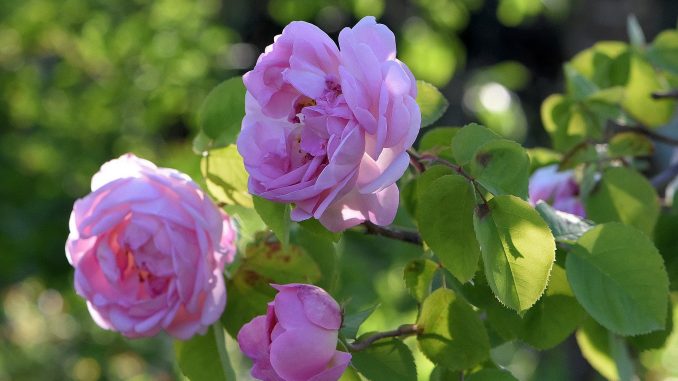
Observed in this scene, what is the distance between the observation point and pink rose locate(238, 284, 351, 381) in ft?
1.62

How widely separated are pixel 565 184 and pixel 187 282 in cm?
34

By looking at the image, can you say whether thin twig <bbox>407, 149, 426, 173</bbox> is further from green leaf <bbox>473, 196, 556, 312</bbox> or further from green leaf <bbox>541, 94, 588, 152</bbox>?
green leaf <bbox>541, 94, 588, 152</bbox>

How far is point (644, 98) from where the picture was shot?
870 millimetres

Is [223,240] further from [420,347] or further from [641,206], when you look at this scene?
[641,206]

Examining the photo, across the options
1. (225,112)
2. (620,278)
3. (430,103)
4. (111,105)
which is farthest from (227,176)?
(111,105)

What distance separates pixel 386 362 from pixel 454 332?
5 centimetres

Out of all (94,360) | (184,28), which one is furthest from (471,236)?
(94,360)

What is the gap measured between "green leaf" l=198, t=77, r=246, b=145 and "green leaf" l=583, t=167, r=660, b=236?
28 cm

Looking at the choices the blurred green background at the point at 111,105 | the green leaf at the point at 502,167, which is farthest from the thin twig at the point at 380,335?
the blurred green background at the point at 111,105

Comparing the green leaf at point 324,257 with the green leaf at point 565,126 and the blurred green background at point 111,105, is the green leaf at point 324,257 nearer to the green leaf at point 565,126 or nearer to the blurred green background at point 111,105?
the green leaf at point 565,126

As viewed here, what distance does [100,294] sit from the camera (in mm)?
624

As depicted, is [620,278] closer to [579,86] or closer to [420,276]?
[420,276]

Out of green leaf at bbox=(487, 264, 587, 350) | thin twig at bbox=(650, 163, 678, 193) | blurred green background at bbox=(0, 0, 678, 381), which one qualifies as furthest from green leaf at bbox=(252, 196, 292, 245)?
blurred green background at bbox=(0, 0, 678, 381)

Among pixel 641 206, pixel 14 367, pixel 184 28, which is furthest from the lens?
pixel 14 367
